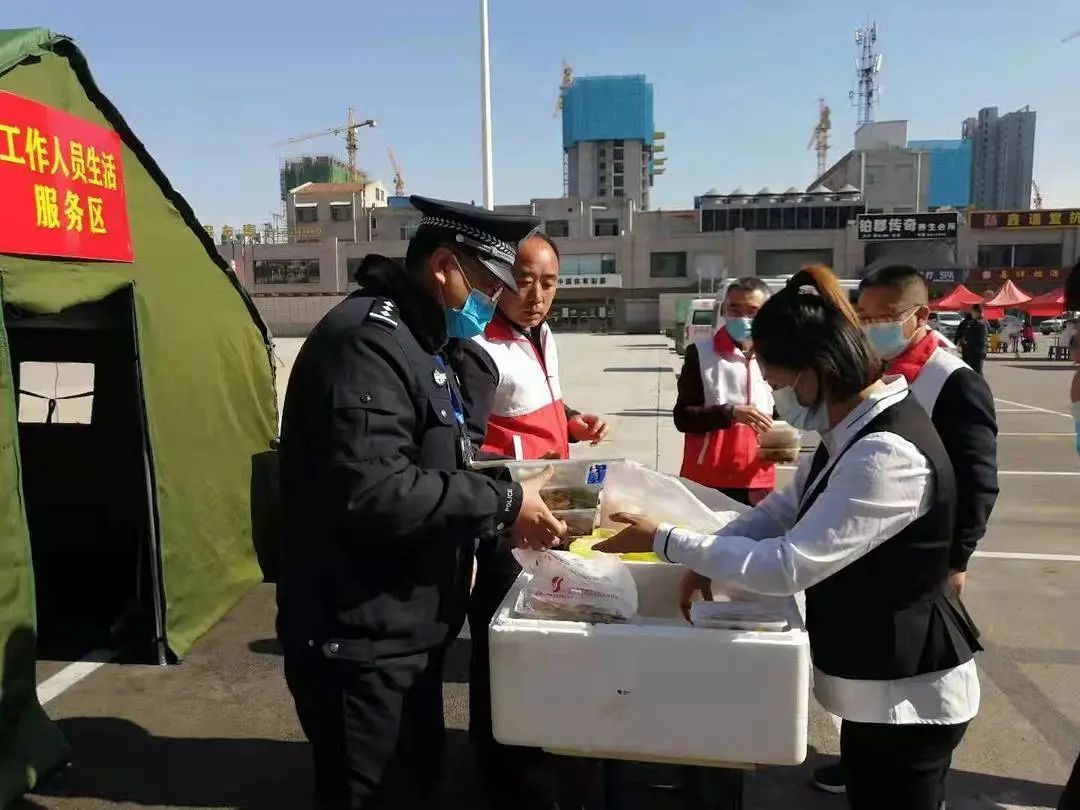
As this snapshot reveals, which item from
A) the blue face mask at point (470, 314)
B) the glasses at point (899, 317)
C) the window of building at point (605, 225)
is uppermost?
the window of building at point (605, 225)

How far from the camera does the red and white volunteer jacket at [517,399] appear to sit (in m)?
2.95

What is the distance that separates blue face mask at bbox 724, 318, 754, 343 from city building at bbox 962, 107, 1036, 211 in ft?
536

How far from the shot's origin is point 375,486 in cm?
175

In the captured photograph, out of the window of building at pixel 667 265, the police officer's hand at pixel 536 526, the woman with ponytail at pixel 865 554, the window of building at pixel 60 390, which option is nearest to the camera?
the woman with ponytail at pixel 865 554

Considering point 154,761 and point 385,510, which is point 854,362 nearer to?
point 385,510

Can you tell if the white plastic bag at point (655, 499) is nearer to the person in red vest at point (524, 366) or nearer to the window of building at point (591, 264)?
the person in red vest at point (524, 366)

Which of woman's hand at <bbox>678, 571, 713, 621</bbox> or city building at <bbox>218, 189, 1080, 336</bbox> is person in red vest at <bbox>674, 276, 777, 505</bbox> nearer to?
woman's hand at <bbox>678, 571, 713, 621</bbox>

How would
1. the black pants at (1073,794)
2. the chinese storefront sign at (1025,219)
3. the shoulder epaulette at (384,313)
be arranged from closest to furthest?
the shoulder epaulette at (384,313) < the black pants at (1073,794) < the chinese storefront sign at (1025,219)

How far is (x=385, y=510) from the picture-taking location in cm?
175

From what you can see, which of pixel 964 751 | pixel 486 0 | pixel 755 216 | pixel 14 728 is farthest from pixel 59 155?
pixel 755 216

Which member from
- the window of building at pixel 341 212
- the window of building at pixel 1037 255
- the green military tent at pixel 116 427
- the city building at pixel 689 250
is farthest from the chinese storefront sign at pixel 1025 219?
the green military tent at pixel 116 427

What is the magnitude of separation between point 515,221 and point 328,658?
121 centimetres

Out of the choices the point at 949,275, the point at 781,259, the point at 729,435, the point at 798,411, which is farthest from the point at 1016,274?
the point at 798,411

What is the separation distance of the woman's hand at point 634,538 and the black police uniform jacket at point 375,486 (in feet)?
0.83
